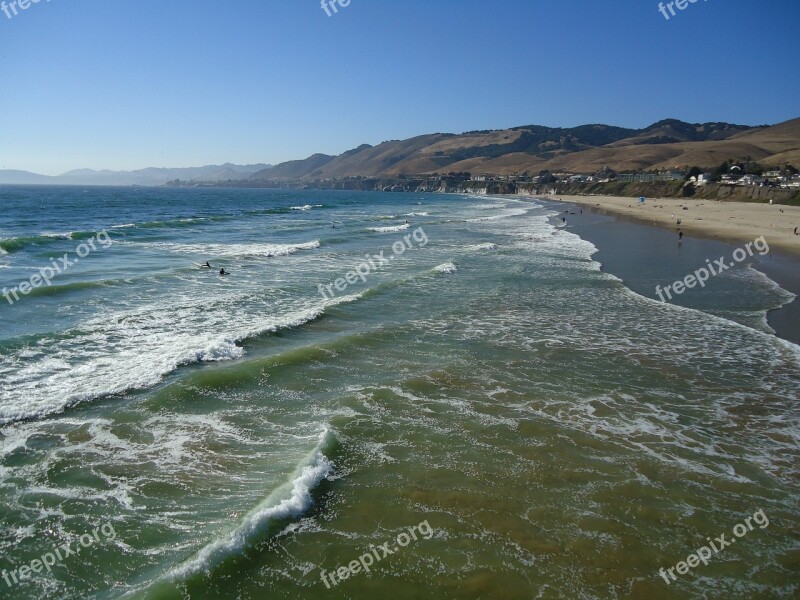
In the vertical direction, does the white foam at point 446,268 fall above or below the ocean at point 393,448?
above

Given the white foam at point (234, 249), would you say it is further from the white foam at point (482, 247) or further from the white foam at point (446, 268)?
the white foam at point (482, 247)

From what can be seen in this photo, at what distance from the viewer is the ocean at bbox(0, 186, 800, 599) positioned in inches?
265

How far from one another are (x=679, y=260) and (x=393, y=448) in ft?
95.2

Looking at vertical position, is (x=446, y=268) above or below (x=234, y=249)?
below

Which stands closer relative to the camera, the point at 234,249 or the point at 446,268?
the point at 446,268

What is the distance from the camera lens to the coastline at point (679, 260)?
2044cm

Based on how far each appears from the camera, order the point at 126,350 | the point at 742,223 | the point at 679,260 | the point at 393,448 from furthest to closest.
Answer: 1. the point at 742,223
2. the point at 679,260
3. the point at 126,350
4. the point at 393,448

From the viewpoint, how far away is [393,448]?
31.8 feet

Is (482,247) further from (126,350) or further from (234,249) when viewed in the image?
(126,350)

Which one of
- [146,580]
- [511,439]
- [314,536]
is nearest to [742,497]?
[511,439]

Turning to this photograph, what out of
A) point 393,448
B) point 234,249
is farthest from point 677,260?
point 234,249

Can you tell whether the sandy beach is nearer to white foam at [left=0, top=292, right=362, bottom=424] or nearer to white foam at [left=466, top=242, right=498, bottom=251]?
white foam at [left=466, top=242, right=498, bottom=251]

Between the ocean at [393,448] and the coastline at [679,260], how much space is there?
3.05 ft

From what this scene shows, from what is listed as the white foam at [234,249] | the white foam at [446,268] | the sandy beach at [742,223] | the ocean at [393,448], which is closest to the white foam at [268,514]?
the ocean at [393,448]
